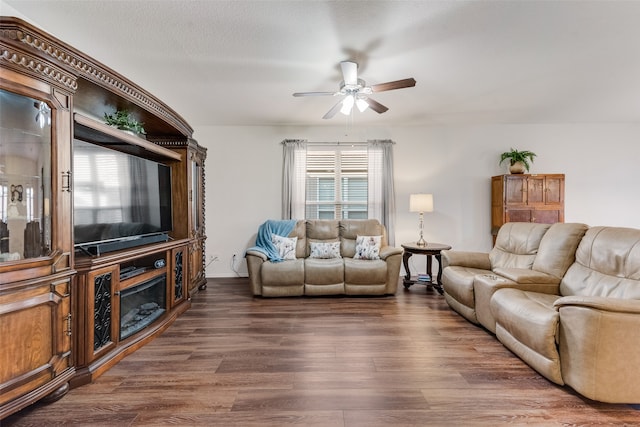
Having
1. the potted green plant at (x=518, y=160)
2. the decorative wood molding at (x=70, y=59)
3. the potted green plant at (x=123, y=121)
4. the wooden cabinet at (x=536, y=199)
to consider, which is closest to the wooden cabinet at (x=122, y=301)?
the potted green plant at (x=123, y=121)

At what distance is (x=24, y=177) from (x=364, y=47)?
8.36 feet

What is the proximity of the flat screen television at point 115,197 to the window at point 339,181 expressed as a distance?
210cm

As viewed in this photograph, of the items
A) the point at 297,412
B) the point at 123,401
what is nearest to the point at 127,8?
the point at 123,401

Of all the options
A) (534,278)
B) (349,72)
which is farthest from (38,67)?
(534,278)

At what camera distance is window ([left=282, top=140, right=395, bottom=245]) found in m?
4.78

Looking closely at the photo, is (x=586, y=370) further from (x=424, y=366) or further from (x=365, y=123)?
(x=365, y=123)

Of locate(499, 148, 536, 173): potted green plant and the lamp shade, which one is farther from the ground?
locate(499, 148, 536, 173): potted green plant

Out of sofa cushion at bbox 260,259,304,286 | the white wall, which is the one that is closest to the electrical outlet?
the white wall

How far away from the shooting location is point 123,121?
253cm

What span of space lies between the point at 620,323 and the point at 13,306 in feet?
10.7

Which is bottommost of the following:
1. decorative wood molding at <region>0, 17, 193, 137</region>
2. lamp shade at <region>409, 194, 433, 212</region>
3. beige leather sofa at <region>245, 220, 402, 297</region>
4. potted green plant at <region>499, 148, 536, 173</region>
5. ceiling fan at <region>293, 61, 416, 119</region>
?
beige leather sofa at <region>245, 220, 402, 297</region>

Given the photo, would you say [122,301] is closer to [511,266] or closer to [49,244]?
[49,244]

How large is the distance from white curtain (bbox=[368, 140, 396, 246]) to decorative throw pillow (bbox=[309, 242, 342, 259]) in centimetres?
103

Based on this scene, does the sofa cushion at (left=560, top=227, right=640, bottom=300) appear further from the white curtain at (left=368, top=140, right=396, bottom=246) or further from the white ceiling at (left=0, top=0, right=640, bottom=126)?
the white curtain at (left=368, top=140, right=396, bottom=246)
